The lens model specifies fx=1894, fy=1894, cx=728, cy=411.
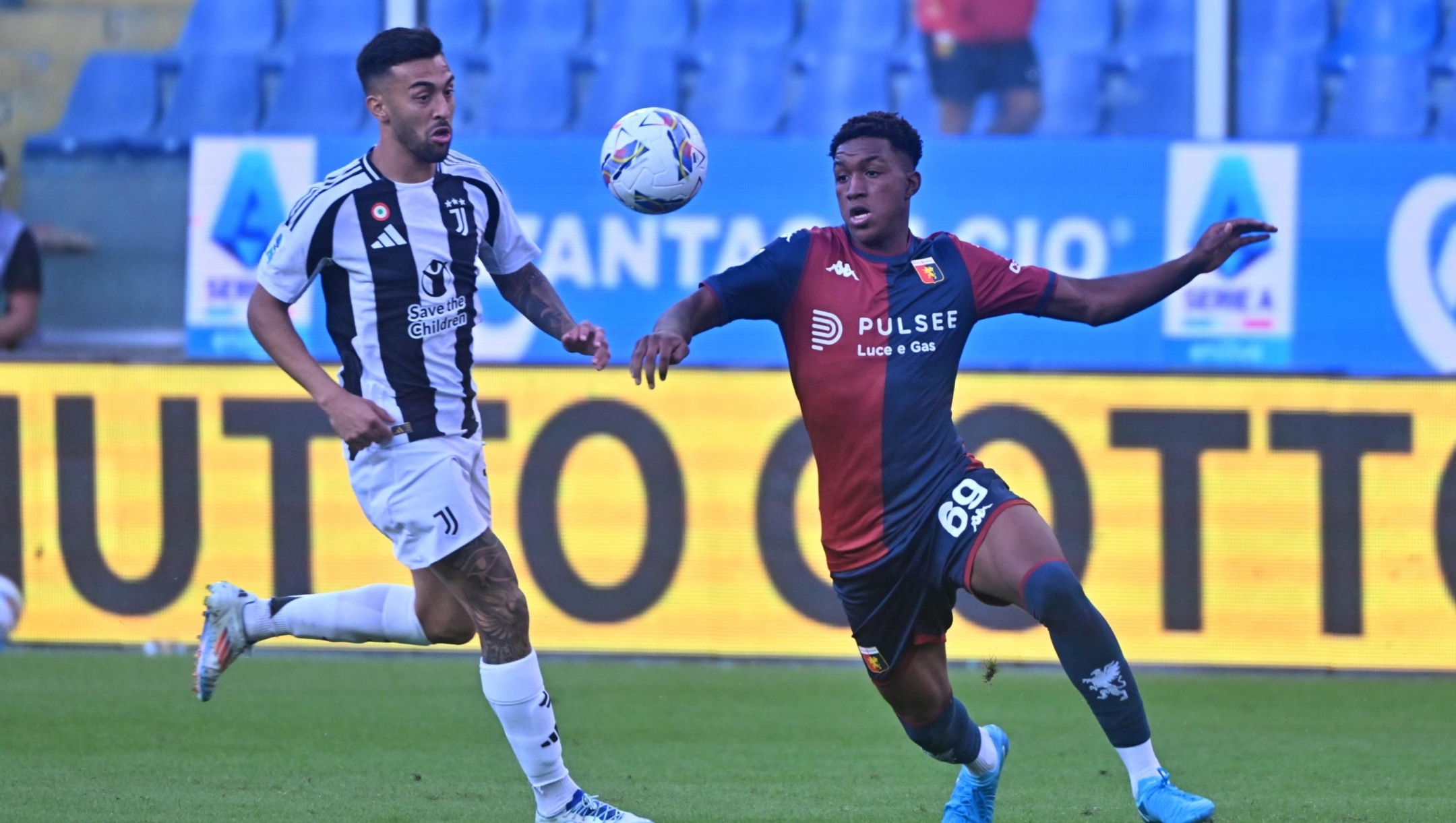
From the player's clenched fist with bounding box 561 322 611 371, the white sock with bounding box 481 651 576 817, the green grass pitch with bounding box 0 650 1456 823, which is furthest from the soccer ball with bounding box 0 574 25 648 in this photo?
the player's clenched fist with bounding box 561 322 611 371

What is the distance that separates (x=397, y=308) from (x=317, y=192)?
40 cm

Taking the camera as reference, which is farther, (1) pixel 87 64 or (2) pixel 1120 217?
(1) pixel 87 64

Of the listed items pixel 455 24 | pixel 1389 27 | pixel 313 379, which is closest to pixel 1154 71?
pixel 1389 27

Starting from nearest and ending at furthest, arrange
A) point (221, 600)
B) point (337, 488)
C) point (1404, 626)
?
point (221, 600), point (1404, 626), point (337, 488)

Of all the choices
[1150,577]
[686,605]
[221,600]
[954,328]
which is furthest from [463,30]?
[954,328]

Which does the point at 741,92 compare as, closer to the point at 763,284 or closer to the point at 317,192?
the point at 317,192

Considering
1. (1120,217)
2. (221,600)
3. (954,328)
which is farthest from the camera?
(1120,217)

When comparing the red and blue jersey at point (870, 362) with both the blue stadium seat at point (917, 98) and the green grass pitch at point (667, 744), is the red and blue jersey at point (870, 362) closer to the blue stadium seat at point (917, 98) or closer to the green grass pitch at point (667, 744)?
the green grass pitch at point (667, 744)

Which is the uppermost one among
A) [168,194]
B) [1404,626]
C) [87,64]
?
[87,64]

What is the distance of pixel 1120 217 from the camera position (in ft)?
35.3

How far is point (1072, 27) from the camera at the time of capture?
11.8m

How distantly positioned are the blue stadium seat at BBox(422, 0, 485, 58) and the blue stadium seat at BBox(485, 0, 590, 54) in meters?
0.12

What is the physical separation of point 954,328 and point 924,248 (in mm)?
274

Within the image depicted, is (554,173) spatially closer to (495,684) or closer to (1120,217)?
(1120,217)
